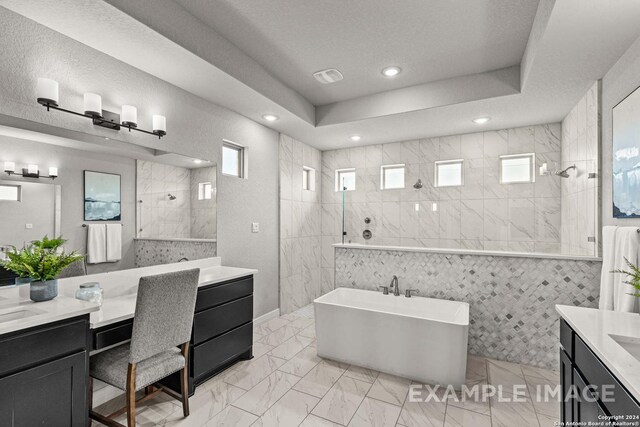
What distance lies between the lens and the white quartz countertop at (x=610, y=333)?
1020 mm

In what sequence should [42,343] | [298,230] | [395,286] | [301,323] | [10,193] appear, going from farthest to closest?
[298,230] → [301,323] → [395,286] → [10,193] → [42,343]

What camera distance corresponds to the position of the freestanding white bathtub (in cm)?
238

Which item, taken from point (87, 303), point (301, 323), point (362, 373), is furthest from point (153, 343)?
point (301, 323)

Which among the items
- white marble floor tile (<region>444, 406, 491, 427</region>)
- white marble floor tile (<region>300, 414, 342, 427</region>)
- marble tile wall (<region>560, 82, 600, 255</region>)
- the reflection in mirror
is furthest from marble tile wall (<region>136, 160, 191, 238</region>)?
marble tile wall (<region>560, 82, 600, 255</region>)

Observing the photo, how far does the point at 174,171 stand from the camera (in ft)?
9.26

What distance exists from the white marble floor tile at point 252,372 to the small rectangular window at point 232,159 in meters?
1.98

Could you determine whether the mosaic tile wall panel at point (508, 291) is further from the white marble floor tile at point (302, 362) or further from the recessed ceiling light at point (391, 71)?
the recessed ceiling light at point (391, 71)

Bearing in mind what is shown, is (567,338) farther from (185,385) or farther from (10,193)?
Result: (10,193)

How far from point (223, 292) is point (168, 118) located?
1.62 m

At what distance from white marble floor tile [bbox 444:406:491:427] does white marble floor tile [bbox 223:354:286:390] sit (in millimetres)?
1455

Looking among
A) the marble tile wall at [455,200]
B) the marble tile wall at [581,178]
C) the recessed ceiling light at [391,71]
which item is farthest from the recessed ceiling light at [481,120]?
the recessed ceiling light at [391,71]

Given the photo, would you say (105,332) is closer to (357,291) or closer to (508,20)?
(357,291)

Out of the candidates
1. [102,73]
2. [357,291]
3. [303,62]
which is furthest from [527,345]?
[102,73]

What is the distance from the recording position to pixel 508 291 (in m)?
2.88
